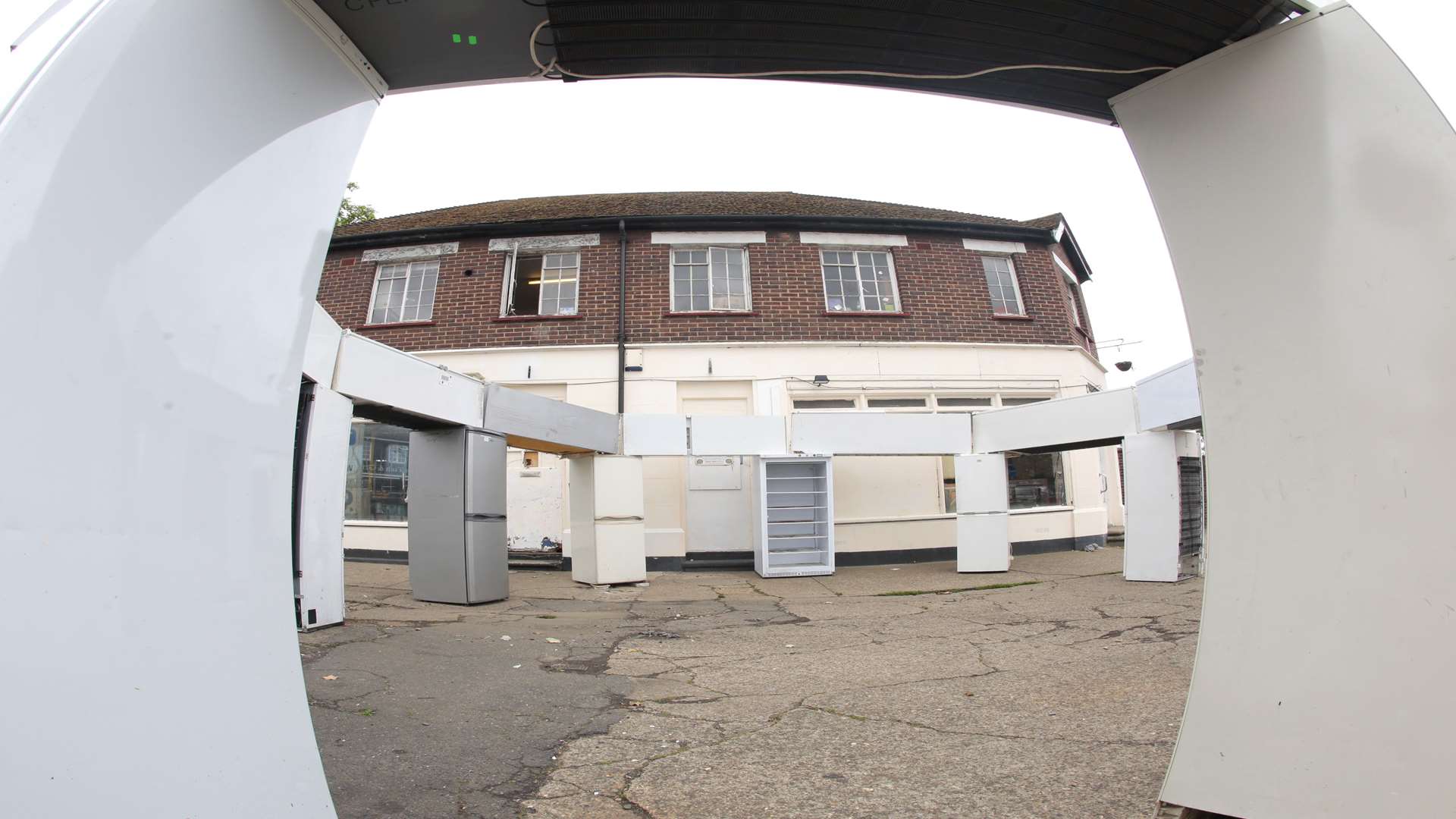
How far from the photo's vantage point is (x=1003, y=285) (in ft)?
49.5

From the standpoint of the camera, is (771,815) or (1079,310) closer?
(771,815)

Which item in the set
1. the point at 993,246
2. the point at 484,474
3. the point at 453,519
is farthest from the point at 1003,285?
the point at 453,519

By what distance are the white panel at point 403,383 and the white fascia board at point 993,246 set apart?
10.9 meters

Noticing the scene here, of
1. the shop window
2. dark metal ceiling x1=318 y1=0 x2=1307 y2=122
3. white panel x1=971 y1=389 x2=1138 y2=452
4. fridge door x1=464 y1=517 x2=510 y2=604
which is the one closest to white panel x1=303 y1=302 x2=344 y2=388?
fridge door x1=464 y1=517 x2=510 y2=604

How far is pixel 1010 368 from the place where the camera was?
14.3m

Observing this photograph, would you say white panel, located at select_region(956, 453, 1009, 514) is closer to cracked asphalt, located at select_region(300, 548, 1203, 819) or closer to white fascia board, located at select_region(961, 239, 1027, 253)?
cracked asphalt, located at select_region(300, 548, 1203, 819)

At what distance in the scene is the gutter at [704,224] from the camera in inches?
559

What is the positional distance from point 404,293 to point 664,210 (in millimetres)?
5707

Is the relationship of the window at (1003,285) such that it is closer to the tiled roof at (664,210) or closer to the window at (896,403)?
the tiled roof at (664,210)
